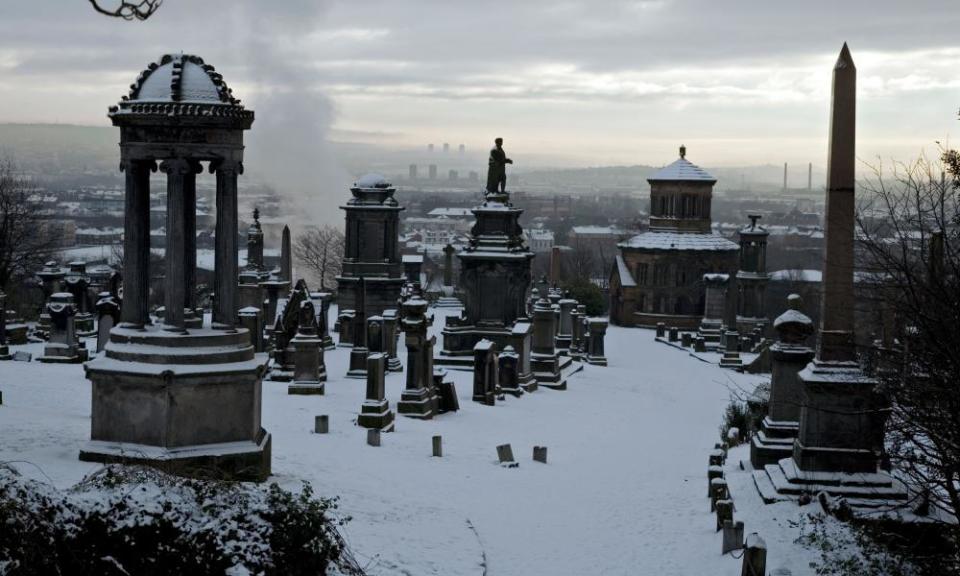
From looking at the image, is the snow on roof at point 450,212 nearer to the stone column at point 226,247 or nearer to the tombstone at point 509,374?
the tombstone at point 509,374

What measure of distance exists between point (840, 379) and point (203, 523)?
738 centimetres

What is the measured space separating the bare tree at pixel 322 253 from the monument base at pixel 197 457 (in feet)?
176

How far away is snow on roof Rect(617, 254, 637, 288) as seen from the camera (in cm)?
5212

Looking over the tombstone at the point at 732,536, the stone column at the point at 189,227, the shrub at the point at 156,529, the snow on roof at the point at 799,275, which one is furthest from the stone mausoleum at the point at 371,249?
the snow on roof at the point at 799,275

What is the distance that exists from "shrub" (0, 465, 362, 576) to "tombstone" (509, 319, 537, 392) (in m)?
16.8

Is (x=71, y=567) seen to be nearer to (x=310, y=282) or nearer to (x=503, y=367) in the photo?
(x=503, y=367)

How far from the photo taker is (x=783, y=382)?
14.2 m

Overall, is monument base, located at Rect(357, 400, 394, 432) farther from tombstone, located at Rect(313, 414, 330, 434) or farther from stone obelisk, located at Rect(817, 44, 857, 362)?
stone obelisk, located at Rect(817, 44, 857, 362)

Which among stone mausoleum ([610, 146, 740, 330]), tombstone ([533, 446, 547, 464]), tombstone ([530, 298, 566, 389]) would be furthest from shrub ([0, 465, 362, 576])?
stone mausoleum ([610, 146, 740, 330])

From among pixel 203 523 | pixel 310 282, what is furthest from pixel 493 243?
pixel 310 282

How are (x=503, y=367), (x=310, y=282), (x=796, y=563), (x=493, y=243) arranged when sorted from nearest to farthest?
(x=796, y=563), (x=503, y=367), (x=493, y=243), (x=310, y=282)

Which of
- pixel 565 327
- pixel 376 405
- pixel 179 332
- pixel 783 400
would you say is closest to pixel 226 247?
pixel 179 332

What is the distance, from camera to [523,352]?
25.5 m

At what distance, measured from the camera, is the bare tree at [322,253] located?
6581cm
